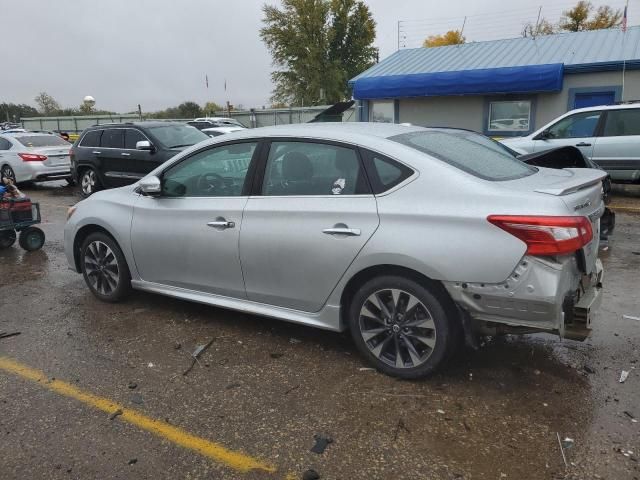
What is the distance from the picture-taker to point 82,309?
4.93 meters

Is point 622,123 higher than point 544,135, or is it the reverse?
point 622,123

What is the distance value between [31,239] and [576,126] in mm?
10080

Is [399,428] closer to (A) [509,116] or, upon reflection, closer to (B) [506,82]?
(B) [506,82]

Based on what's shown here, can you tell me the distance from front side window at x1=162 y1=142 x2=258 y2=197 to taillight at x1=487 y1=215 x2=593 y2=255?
199 centimetres

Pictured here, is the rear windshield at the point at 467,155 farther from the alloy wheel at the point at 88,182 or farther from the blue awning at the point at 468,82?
the blue awning at the point at 468,82

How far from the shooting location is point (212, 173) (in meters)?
4.27

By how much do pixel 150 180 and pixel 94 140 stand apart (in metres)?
8.53

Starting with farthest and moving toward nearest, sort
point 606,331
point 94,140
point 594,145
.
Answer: point 94,140
point 594,145
point 606,331

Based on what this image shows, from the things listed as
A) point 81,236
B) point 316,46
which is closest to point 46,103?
point 316,46

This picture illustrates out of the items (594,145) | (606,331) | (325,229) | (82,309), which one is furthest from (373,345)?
(594,145)

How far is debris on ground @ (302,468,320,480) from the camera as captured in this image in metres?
2.56

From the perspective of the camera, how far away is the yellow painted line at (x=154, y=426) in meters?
2.69

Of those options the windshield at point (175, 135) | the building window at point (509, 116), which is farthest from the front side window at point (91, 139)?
the building window at point (509, 116)

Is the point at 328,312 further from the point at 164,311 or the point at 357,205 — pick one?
the point at 164,311
